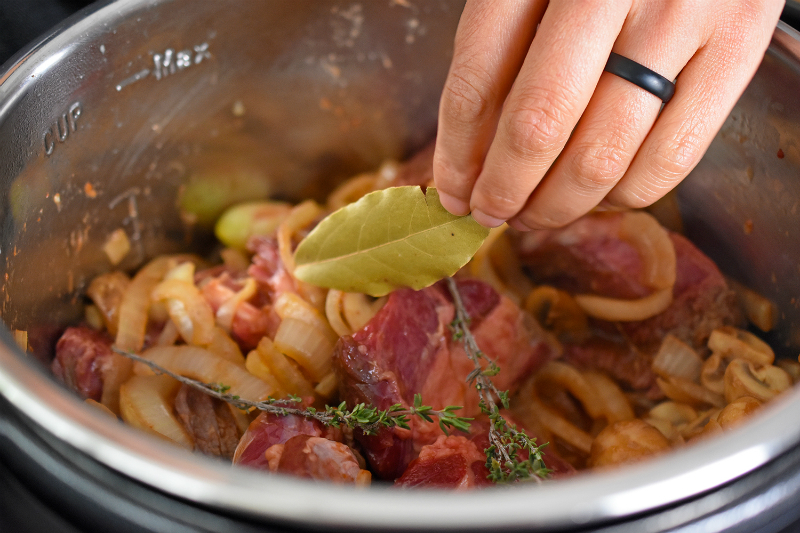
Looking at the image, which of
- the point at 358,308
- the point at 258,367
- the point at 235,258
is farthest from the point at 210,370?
the point at 235,258

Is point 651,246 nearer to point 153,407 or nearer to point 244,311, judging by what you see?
point 244,311

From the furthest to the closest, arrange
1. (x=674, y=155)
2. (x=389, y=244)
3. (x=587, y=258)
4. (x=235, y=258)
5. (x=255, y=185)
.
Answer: (x=255, y=185) → (x=235, y=258) → (x=587, y=258) → (x=389, y=244) → (x=674, y=155)

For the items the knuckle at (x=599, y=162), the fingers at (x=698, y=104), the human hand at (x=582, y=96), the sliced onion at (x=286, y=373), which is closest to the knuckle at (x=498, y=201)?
the human hand at (x=582, y=96)

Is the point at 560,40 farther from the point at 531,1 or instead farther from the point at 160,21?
the point at 160,21

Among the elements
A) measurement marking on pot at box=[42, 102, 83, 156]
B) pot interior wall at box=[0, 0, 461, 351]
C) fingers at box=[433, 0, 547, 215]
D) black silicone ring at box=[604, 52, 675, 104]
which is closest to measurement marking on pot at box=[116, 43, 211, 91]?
pot interior wall at box=[0, 0, 461, 351]

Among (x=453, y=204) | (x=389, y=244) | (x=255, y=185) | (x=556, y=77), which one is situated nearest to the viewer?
(x=556, y=77)
